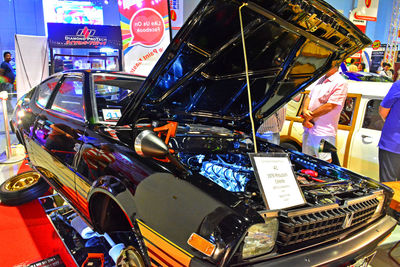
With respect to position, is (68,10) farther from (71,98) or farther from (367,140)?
(367,140)

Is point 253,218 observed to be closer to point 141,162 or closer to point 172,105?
point 141,162

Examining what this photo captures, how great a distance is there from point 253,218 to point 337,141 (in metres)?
3.39

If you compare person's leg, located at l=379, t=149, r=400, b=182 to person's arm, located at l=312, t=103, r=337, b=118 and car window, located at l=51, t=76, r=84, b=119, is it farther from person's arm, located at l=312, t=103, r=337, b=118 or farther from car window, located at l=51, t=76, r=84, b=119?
car window, located at l=51, t=76, r=84, b=119

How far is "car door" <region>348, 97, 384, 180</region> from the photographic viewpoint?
12.0 ft

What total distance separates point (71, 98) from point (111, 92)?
375mm

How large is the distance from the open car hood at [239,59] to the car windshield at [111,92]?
320mm

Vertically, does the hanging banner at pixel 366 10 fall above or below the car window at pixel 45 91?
above

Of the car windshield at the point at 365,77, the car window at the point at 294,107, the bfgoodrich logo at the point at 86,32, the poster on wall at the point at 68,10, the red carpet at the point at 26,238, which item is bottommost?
the red carpet at the point at 26,238

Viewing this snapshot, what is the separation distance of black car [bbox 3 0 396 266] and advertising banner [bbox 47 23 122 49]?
17.1ft

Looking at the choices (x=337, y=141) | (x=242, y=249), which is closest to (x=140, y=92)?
(x=242, y=249)

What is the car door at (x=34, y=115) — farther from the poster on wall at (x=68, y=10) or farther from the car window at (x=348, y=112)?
the poster on wall at (x=68, y=10)

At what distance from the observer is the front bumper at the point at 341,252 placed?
1.23 m

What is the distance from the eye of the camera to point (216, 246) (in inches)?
43.7

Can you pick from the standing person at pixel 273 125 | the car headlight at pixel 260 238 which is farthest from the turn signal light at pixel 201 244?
the standing person at pixel 273 125
